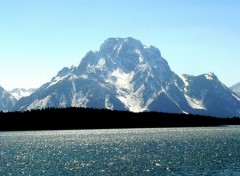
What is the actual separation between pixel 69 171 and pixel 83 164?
1279 cm

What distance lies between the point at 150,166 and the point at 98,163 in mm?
14907

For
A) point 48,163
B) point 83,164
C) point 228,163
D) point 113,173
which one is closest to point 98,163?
point 83,164

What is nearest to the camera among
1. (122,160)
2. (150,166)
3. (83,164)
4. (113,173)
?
(113,173)

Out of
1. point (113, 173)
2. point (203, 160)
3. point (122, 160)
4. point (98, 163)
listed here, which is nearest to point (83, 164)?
point (98, 163)

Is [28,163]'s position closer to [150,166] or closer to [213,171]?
[150,166]

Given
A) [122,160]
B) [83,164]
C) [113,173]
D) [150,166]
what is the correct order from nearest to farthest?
1. [113,173]
2. [150,166]
3. [83,164]
4. [122,160]

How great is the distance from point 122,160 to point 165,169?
22.8 metres

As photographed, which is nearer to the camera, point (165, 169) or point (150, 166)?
point (165, 169)

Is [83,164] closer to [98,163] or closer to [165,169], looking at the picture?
[98,163]

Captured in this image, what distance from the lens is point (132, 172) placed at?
89062 mm

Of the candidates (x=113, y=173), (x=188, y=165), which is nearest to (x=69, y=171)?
(x=113, y=173)

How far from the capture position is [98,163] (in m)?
107

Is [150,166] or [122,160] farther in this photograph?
[122,160]

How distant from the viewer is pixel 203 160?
4345 inches
